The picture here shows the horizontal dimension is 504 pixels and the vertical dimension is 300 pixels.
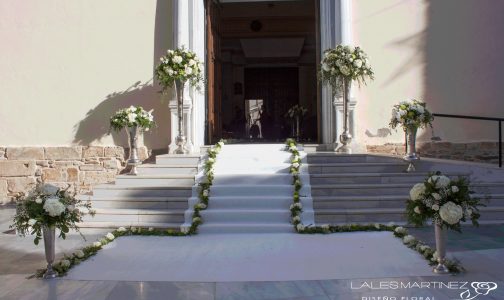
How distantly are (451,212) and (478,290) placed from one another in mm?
637

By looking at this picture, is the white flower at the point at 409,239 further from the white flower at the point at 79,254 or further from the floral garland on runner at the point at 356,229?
the white flower at the point at 79,254

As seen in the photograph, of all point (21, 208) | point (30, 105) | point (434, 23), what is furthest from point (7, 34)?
point (434, 23)

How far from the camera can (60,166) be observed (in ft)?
29.5

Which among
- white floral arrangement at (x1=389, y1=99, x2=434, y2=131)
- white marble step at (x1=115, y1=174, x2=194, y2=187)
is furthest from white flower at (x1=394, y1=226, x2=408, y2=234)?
white marble step at (x1=115, y1=174, x2=194, y2=187)

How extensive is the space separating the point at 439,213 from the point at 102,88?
6844mm

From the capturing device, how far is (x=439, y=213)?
13.2ft

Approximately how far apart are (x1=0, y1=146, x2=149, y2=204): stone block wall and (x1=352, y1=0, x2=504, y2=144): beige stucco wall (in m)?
4.66

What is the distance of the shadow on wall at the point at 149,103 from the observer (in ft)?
29.0

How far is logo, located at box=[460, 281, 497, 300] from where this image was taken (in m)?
3.53

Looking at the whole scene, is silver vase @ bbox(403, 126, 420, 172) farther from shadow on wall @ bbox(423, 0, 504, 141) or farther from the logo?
the logo

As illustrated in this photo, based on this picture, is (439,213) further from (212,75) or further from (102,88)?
(102,88)

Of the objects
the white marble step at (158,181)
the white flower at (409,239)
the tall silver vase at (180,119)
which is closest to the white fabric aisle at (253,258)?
the white flower at (409,239)

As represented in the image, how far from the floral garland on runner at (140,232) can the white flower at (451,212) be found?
9.97 feet

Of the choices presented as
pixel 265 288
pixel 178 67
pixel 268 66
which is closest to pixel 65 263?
pixel 265 288
